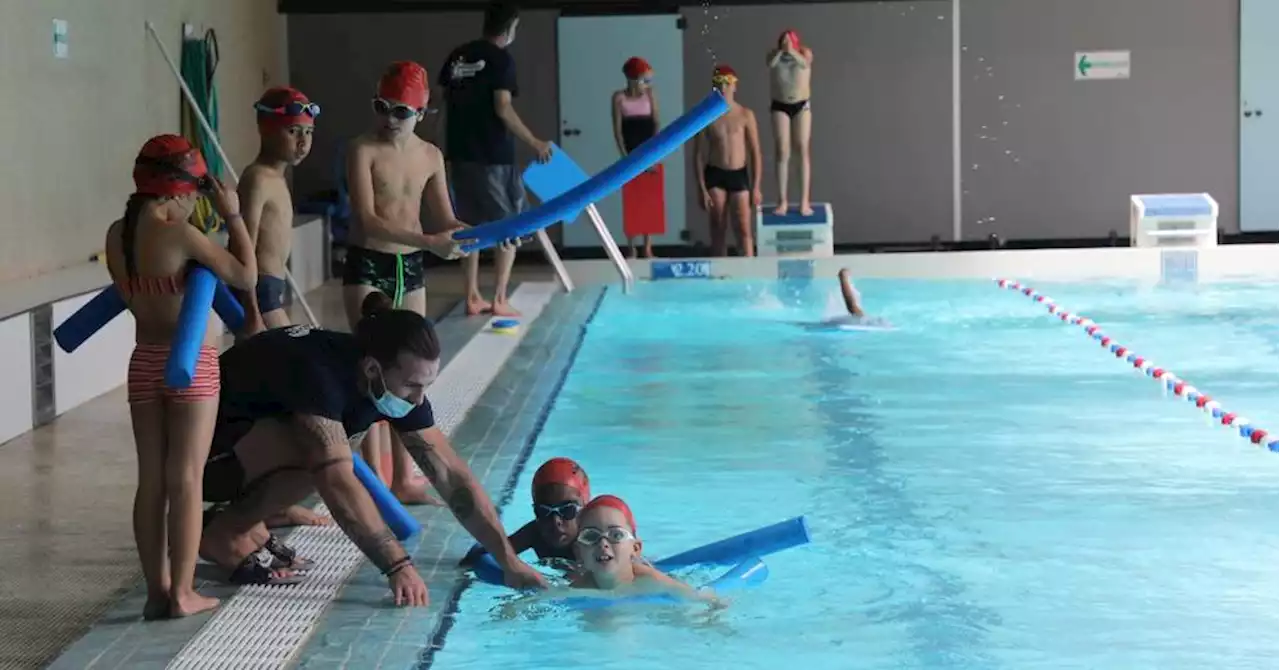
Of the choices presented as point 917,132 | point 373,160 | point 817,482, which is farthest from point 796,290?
point 373,160

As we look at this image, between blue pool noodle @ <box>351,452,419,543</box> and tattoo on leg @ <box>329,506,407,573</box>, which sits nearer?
tattoo on leg @ <box>329,506,407,573</box>

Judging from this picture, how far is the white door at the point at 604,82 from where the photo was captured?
1684cm

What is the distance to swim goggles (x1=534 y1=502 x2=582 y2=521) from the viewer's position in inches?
191

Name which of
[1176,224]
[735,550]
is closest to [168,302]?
[735,550]

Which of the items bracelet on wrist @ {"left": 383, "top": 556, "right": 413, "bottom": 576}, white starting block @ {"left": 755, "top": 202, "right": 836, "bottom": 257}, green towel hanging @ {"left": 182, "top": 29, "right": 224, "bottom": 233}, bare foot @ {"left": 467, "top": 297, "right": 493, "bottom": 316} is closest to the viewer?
bracelet on wrist @ {"left": 383, "top": 556, "right": 413, "bottom": 576}

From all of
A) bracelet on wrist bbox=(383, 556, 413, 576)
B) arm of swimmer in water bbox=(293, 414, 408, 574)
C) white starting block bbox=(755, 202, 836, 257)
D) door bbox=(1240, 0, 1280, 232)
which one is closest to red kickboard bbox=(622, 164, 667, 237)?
white starting block bbox=(755, 202, 836, 257)

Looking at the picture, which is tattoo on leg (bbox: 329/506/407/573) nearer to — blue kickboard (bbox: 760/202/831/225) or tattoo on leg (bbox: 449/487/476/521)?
tattoo on leg (bbox: 449/487/476/521)

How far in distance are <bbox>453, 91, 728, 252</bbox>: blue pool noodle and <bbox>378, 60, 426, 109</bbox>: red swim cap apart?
55 centimetres

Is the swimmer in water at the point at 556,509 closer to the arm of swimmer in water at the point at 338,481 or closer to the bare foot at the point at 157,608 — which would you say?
the arm of swimmer in water at the point at 338,481

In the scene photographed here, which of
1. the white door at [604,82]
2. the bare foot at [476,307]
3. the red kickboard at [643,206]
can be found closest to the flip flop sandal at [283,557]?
the bare foot at [476,307]

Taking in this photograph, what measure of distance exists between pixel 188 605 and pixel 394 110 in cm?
184

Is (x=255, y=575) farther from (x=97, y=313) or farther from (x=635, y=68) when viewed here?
(x=635, y=68)

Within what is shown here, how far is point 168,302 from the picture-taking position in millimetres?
4258

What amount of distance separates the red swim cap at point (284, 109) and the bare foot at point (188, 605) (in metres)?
1.36
